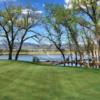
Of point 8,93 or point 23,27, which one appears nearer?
point 8,93

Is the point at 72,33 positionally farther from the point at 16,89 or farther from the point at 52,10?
the point at 16,89

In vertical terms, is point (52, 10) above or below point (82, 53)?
above

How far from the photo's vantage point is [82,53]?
61906 millimetres

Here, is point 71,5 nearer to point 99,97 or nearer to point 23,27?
point 23,27

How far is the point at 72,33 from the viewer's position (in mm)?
60312

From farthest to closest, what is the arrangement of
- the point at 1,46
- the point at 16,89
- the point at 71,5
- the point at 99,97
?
1. the point at 1,46
2. the point at 71,5
3. the point at 16,89
4. the point at 99,97

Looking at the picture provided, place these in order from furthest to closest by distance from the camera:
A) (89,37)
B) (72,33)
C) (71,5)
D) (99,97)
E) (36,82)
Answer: (72,33)
(89,37)
(71,5)
(36,82)
(99,97)

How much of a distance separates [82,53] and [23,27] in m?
12.3

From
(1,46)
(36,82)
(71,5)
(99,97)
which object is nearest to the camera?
(99,97)

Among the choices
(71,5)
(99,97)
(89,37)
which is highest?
(71,5)

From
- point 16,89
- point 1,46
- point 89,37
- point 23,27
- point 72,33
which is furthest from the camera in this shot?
point 1,46

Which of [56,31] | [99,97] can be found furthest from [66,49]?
[99,97]

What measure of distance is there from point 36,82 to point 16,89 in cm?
301

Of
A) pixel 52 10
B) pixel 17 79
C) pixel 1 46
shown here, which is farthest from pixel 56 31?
pixel 17 79
